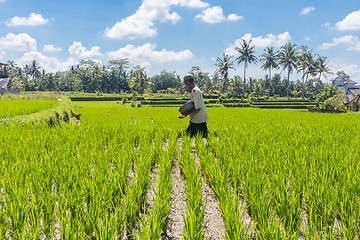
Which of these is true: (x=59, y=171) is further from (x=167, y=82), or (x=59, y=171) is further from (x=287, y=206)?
(x=167, y=82)

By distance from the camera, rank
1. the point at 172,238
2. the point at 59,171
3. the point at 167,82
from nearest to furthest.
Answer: the point at 172,238, the point at 59,171, the point at 167,82

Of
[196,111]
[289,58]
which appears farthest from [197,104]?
[289,58]

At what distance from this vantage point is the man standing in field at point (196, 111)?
4.03 m

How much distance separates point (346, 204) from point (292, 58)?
52370mm

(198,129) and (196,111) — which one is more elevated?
(196,111)

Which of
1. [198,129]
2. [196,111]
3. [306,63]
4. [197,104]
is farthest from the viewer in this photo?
[306,63]


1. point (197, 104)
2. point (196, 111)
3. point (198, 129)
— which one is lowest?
point (198, 129)

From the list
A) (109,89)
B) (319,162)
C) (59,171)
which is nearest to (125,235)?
(59,171)

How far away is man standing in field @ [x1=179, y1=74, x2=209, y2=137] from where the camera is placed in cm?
403

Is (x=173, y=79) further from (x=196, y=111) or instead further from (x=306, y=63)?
(x=196, y=111)

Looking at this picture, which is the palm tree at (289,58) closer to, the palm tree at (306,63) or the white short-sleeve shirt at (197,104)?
the palm tree at (306,63)

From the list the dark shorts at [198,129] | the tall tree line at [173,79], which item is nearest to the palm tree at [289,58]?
the tall tree line at [173,79]

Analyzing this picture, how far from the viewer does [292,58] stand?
4700cm

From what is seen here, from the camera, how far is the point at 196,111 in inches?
167
